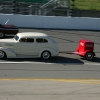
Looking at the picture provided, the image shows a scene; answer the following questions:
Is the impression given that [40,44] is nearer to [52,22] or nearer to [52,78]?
[52,78]

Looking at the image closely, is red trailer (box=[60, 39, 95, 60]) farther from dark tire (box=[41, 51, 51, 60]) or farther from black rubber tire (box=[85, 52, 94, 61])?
dark tire (box=[41, 51, 51, 60])

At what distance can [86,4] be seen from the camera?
2942 cm

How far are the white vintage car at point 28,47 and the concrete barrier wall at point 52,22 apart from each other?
11.2 metres

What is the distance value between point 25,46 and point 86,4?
15834 mm

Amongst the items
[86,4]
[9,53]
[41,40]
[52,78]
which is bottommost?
[52,78]

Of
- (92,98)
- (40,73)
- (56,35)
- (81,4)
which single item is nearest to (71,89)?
(92,98)

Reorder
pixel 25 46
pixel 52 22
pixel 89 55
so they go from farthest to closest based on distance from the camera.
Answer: pixel 52 22 < pixel 89 55 < pixel 25 46

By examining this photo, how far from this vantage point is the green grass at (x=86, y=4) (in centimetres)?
2899

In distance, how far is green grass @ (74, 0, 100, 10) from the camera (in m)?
29.0

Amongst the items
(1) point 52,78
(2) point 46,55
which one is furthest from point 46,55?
(1) point 52,78

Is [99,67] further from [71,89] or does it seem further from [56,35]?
[56,35]

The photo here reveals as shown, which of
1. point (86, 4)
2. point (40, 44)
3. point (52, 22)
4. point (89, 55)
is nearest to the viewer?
point (40, 44)

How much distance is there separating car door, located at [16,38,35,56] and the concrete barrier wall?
11357 millimetres

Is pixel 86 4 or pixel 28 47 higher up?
pixel 86 4
